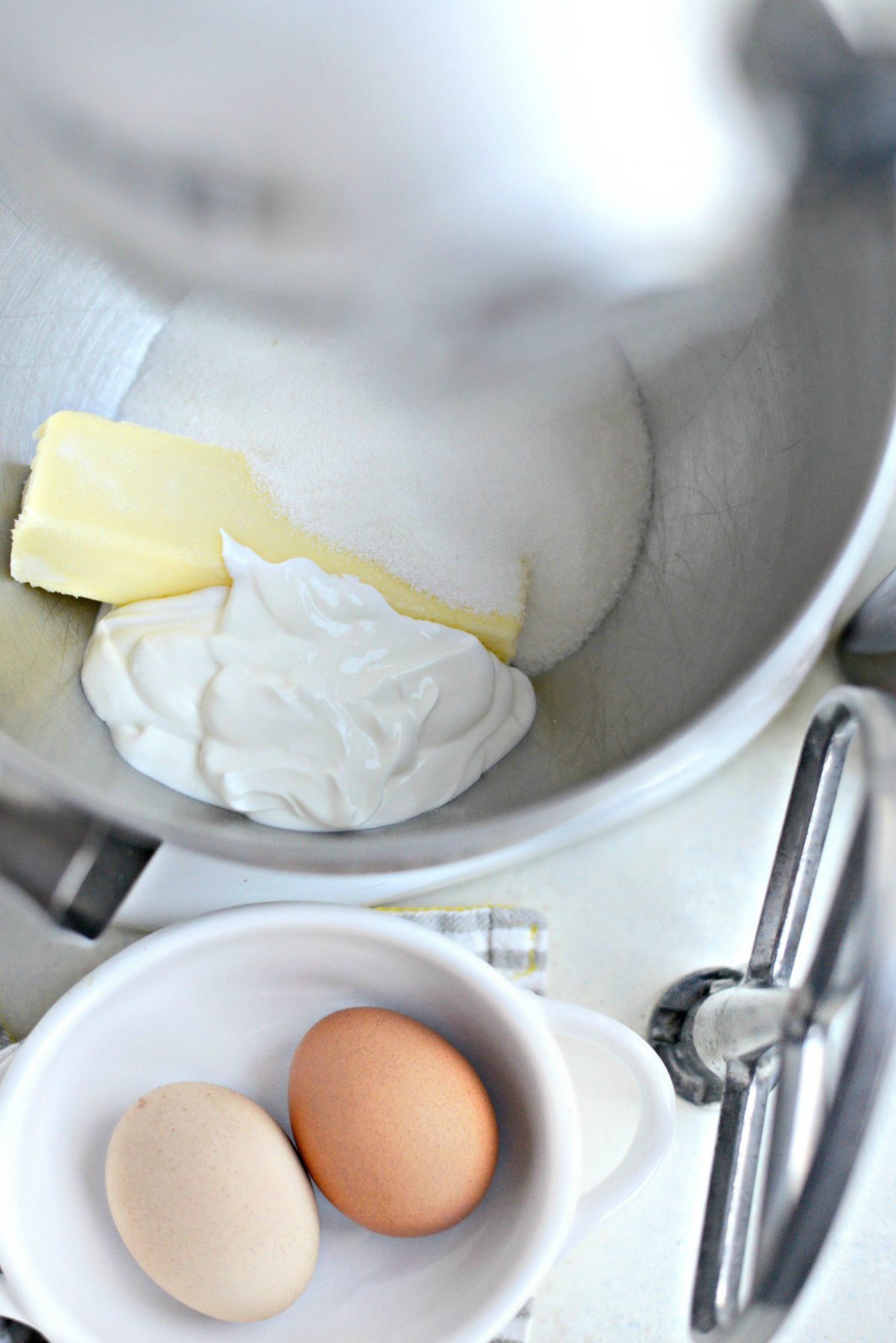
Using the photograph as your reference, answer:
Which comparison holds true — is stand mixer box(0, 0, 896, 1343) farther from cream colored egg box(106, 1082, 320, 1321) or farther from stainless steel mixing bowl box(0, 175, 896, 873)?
cream colored egg box(106, 1082, 320, 1321)

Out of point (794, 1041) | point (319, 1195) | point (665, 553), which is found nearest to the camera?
point (794, 1041)

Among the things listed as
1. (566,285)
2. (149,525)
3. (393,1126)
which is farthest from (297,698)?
(566,285)

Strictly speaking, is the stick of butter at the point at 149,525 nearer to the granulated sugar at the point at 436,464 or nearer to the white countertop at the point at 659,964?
the granulated sugar at the point at 436,464

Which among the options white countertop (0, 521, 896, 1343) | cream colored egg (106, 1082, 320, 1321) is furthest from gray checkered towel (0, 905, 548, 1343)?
cream colored egg (106, 1082, 320, 1321)

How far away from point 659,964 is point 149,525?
40cm

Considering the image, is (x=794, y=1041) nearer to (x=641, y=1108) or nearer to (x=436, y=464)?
(x=641, y=1108)

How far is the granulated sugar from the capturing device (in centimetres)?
65

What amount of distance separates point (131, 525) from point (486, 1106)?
374 mm

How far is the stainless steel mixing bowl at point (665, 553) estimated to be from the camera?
45cm

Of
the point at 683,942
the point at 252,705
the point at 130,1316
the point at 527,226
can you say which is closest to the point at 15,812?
the point at 252,705

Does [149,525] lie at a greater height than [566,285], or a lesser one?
lesser

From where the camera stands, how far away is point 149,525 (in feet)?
1.95

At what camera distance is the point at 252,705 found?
58cm

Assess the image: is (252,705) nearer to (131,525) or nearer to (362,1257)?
(131,525)
